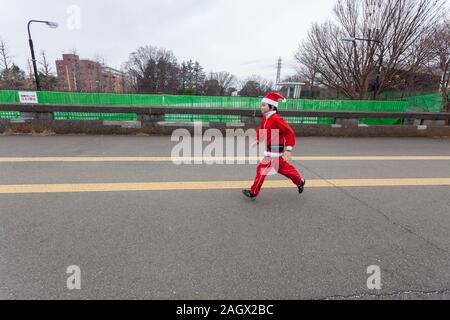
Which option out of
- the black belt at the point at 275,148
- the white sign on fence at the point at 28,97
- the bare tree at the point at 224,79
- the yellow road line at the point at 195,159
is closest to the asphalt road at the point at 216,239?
the yellow road line at the point at 195,159

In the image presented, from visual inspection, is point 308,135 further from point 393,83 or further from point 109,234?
point 393,83

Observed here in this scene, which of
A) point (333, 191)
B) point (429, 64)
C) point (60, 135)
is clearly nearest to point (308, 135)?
point (333, 191)

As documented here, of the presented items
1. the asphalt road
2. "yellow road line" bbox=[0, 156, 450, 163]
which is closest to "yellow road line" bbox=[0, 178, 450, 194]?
the asphalt road

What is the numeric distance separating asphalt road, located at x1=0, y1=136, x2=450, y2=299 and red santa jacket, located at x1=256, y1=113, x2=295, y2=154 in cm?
89

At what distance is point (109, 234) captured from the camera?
2.66 meters

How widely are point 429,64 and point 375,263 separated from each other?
60.5 feet

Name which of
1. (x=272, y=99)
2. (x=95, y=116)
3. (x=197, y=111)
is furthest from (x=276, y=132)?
(x=95, y=116)

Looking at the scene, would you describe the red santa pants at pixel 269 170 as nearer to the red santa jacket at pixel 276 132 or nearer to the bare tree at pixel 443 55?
the red santa jacket at pixel 276 132

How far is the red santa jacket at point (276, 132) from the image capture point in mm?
3486

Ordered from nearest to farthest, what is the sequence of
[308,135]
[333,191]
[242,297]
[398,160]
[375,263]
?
1. [242,297]
2. [375,263]
3. [333,191]
4. [398,160]
5. [308,135]

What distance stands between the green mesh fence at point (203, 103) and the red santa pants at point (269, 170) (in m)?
5.93

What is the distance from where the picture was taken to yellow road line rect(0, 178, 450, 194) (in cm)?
379

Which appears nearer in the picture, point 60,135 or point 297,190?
point 297,190

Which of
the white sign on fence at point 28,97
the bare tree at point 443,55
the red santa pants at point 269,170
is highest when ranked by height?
the bare tree at point 443,55
